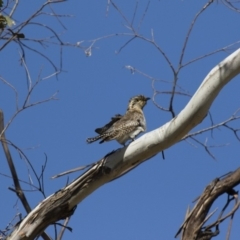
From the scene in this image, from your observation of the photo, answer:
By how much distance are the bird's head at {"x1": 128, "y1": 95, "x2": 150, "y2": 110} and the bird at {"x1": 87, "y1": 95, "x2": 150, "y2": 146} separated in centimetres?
40

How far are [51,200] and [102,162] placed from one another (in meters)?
0.42

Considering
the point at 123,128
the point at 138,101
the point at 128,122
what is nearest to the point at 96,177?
the point at 123,128

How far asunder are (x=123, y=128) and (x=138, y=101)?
1244mm

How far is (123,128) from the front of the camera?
6172mm

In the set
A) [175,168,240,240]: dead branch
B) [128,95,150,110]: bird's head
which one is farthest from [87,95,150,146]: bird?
[175,168,240,240]: dead branch

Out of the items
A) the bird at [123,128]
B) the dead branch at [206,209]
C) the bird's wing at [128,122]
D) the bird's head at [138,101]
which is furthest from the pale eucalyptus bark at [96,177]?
the bird's head at [138,101]

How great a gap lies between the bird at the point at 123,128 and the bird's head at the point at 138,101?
0.40 metres

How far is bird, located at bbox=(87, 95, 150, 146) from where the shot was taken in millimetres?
6102

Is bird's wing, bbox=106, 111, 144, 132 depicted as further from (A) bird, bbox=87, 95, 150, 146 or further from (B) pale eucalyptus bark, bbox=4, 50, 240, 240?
(B) pale eucalyptus bark, bbox=4, 50, 240, 240

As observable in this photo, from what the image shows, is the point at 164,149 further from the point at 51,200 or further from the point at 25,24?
the point at 25,24

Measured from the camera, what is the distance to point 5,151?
568 cm

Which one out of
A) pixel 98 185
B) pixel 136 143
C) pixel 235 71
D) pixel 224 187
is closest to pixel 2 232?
pixel 98 185

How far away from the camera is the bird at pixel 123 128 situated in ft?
20.0

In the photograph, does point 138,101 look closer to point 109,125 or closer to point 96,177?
point 109,125
